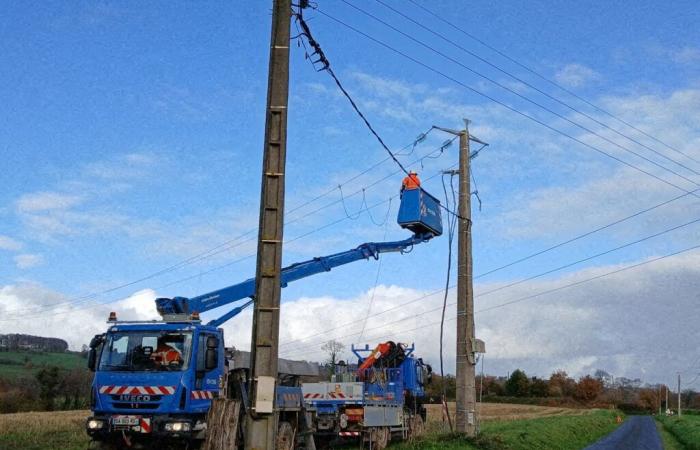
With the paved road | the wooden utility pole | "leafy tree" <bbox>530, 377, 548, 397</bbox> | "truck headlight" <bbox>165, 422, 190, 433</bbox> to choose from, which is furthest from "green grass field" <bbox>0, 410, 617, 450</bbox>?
"leafy tree" <bbox>530, 377, 548, 397</bbox>

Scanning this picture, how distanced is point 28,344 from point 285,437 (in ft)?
273

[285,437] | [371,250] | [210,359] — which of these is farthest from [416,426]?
[210,359]

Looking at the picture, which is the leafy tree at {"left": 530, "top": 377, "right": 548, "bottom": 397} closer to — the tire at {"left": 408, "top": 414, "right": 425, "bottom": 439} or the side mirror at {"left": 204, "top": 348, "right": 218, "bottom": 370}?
the tire at {"left": 408, "top": 414, "right": 425, "bottom": 439}

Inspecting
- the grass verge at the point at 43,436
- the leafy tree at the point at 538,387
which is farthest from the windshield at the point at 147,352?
the leafy tree at the point at 538,387

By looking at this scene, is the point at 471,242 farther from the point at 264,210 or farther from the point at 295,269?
the point at 264,210

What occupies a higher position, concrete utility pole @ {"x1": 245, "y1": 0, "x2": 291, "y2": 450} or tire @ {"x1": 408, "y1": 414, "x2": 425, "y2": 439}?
concrete utility pole @ {"x1": 245, "y1": 0, "x2": 291, "y2": 450}

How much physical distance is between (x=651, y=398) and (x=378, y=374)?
14639 cm

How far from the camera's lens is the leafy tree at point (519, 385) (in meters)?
121

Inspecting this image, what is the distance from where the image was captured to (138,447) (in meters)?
13.9

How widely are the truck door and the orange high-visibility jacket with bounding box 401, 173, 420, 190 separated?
9.19 metres

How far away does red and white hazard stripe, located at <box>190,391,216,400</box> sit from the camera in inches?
556

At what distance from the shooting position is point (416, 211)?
2222 centimetres

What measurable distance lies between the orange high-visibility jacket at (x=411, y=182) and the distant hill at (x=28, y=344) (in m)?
76.0

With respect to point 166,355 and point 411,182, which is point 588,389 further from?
point 166,355
